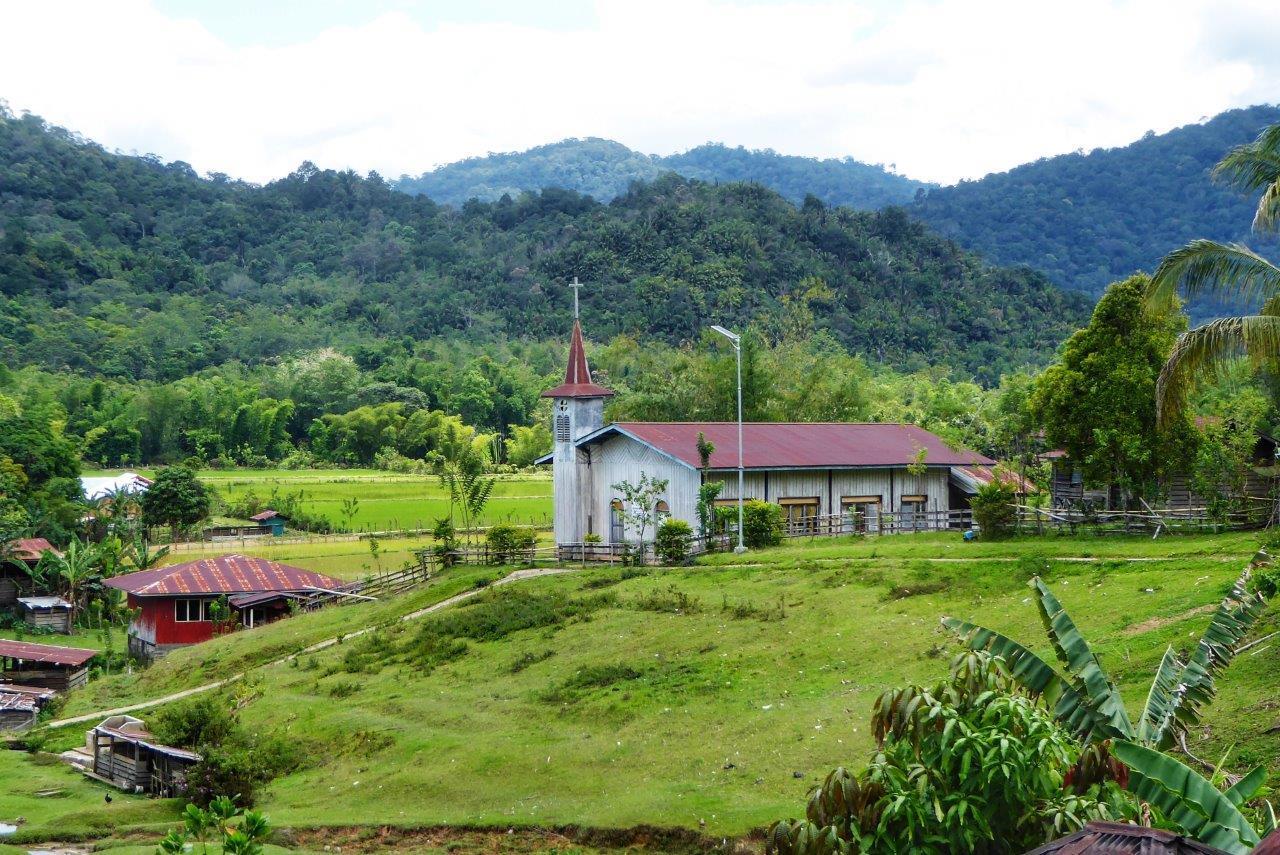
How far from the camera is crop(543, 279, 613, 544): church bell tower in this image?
4384cm

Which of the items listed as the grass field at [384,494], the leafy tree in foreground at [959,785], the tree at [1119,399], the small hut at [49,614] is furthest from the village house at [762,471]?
the leafy tree in foreground at [959,785]

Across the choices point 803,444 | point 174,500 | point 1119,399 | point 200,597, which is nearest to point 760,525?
point 803,444

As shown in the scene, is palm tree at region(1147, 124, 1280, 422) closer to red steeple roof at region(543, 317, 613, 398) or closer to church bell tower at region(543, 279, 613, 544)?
church bell tower at region(543, 279, 613, 544)

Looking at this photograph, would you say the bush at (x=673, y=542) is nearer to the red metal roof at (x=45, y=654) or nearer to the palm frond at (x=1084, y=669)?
the red metal roof at (x=45, y=654)

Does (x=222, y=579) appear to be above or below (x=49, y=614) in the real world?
above

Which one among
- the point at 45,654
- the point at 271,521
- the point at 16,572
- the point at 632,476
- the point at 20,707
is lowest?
the point at 20,707

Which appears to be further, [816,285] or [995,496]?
[816,285]

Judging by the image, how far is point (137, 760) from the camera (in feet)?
85.0

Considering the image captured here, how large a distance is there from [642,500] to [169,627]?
623 inches

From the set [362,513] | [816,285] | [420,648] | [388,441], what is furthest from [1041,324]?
[420,648]

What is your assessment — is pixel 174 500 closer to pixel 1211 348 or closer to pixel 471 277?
pixel 1211 348

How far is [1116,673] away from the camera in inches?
778

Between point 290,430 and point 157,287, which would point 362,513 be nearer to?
point 290,430

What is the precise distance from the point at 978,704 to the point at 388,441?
3617 inches
